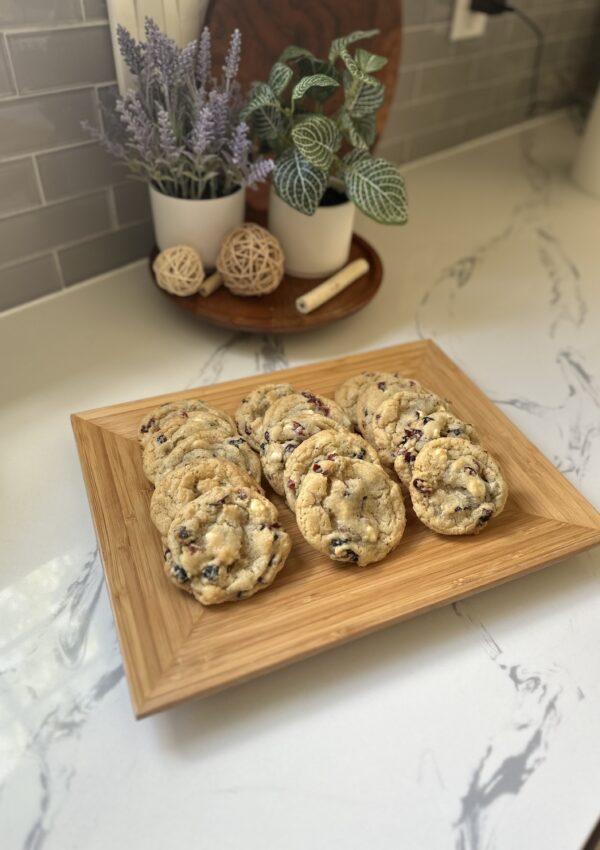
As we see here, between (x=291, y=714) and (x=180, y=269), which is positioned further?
(x=180, y=269)

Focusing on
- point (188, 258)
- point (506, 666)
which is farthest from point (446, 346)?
point (506, 666)

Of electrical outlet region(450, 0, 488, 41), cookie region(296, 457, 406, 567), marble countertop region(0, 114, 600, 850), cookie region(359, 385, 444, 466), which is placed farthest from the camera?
electrical outlet region(450, 0, 488, 41)

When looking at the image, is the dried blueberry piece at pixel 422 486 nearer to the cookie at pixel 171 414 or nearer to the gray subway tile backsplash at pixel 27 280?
the cookie at pixel 171 414

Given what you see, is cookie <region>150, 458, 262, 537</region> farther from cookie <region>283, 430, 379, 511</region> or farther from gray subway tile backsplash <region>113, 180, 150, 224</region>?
gray subway tile backsplash <region>113, 180, 150, 224</region>

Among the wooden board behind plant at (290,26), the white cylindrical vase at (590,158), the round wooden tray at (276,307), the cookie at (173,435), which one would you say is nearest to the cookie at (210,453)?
the cookie at (173,435)

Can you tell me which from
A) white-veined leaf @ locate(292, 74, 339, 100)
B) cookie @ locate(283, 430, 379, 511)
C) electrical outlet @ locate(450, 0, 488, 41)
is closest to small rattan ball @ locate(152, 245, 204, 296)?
white-veined leaf @ locate(292, 74, 339, 100)

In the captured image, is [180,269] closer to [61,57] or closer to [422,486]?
[61,57]

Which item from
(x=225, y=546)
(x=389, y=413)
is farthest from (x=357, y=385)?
(x=225, y=546)
